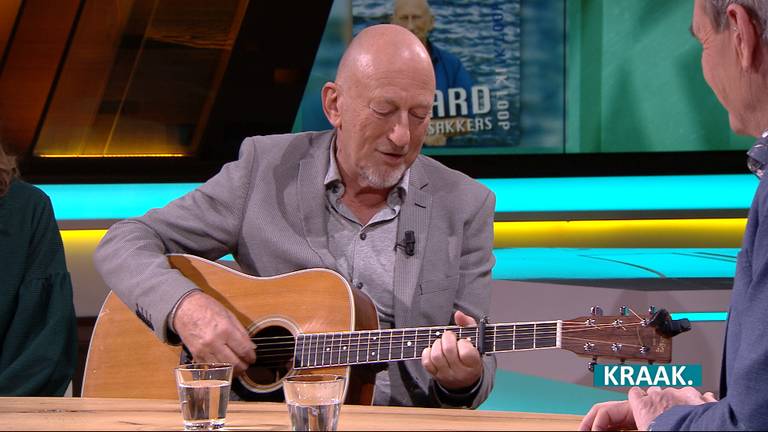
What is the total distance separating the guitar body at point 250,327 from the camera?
208 centimetres

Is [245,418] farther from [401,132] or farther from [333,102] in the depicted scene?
[333,102]

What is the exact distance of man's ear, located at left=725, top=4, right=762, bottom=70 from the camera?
4.42 ft

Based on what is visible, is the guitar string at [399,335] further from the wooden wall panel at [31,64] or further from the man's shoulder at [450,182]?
the wooden wall panel at [31,64]

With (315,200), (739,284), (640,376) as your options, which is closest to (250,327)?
(315,200)

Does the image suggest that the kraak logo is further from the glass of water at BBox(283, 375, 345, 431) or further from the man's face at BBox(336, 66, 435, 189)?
the glass of water at BBox(283, 375, 345, 431)

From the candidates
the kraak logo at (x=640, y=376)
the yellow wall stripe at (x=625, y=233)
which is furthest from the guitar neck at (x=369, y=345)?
the yellow wall stripe at (x=625, y=233)

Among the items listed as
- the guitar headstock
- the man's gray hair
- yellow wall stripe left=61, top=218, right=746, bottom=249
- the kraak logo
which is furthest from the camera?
yellow wall stripe left=61, top=218, right=746, bottom=249

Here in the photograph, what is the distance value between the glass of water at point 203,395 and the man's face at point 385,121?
3.04 ft

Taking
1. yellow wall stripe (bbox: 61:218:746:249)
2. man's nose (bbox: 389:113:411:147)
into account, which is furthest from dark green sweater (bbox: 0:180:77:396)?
yellow wall stripe (bbox: 61:218:746:249)

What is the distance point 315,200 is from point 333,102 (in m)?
0.25

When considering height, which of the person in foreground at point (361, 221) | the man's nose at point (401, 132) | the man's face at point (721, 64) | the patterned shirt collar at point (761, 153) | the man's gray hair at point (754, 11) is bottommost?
the person in foreground at point (361, 221)

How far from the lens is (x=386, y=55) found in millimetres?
2330

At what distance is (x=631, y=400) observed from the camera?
1.46m

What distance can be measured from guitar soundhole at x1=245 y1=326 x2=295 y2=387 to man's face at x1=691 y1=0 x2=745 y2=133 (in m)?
1.02
